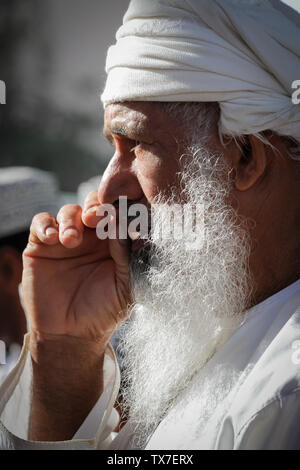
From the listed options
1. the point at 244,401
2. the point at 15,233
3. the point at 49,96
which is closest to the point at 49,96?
the point at 49,96

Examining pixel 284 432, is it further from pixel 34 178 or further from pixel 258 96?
pixel 34 178

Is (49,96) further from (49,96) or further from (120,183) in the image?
(120,183)

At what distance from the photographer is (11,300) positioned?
184 inches

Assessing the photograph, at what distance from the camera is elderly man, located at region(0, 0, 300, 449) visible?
203 cm

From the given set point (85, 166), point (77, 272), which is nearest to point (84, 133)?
point (85, 166)

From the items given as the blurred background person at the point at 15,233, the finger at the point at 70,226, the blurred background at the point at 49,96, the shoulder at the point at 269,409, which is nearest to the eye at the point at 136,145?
the finger at the point at 70,226

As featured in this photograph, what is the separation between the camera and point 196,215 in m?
2.16

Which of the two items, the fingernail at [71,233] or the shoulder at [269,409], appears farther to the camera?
the fingernail at [71,233]

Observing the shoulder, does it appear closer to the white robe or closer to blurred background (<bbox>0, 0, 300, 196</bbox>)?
the white robe

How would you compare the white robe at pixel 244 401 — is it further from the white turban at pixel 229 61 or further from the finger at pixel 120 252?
the white turban at pixel 229 61

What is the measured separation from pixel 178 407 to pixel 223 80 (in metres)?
1.27

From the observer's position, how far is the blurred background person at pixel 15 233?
459 cm

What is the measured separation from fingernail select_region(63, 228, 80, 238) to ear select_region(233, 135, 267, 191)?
0.74 meters

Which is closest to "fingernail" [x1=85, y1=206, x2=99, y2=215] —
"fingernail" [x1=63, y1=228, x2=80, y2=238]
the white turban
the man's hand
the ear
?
the man's hand
